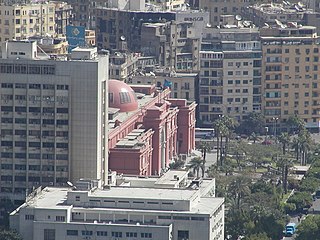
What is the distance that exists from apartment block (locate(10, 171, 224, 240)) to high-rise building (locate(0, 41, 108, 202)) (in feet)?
30.7

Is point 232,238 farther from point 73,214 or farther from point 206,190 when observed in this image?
point 73,214

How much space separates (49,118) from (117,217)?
53.9ft

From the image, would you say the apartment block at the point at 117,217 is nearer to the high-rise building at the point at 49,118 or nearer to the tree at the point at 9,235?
the tree at the point at 9,235

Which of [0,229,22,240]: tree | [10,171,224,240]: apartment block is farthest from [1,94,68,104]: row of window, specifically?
[0,229,22,240]: tree

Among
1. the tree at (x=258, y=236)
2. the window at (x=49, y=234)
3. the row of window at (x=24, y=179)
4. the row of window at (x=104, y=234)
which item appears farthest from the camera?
the row of window at (x=24, y=179)

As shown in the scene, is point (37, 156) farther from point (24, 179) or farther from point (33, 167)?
point (24, 179)

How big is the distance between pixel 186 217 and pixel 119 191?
7.59m

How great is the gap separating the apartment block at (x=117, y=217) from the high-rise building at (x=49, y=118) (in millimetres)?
9361

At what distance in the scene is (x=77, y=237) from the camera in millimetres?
181125

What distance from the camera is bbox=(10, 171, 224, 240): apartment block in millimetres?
180375

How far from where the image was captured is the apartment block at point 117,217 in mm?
180375

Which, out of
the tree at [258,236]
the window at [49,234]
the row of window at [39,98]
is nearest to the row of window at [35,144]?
the row of window at [39,98]

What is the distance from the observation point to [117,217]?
595ft

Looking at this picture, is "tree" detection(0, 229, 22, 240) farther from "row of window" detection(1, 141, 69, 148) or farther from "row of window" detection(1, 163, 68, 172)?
"row of window" detection(1, 141, 69, 148)
